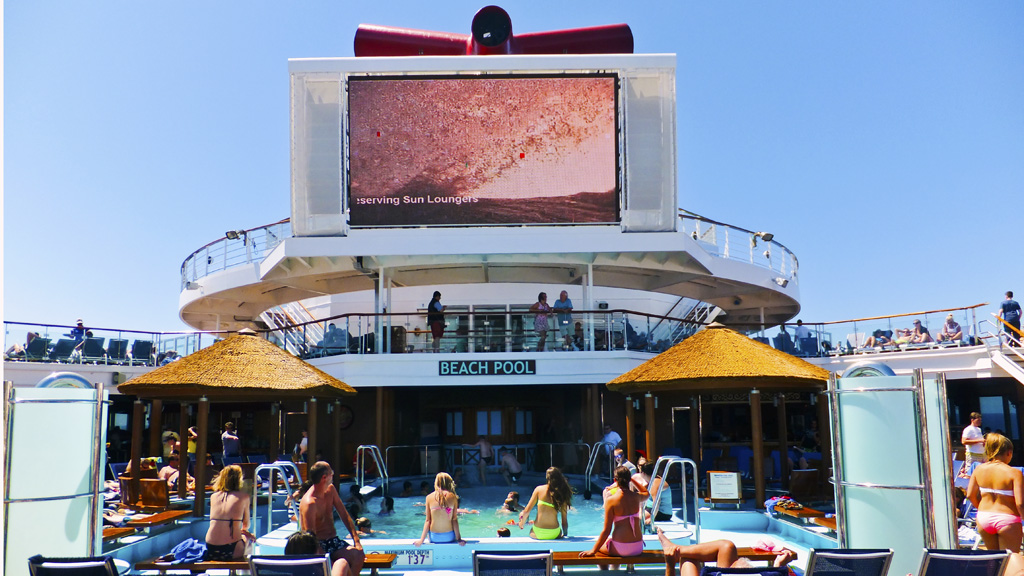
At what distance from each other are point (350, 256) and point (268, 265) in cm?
272

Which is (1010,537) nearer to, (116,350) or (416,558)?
(416,558)

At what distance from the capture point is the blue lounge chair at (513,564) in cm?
612

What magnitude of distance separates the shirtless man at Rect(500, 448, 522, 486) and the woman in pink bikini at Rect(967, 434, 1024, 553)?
11.3 m

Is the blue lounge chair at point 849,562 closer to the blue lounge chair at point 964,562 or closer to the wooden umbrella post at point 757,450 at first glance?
the blue lounge chair at point 964,562

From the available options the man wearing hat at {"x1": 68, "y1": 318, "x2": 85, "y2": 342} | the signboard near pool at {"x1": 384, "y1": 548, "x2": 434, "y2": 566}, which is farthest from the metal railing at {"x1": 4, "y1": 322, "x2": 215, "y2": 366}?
the signboard near pool at {"x1": 384, "y1": 548, "x2": 434, "y2": 566}

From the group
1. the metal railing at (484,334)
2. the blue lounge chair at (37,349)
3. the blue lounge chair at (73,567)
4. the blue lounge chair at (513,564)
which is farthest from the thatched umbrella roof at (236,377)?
the blue lounge chair at (37,349)

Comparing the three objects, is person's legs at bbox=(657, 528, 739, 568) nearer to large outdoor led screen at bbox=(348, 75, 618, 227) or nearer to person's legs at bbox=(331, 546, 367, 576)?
person's legs at bbox=(331, 546, 367, 576)

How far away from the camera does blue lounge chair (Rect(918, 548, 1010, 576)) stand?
6.07 m

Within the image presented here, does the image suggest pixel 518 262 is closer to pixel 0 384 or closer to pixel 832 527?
pixel 832 527

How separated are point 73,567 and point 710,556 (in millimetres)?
5057

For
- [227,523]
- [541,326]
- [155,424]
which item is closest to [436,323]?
[541,326]

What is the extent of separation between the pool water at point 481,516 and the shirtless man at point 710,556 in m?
4.14

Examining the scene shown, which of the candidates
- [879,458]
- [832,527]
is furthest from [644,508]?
[879,458]

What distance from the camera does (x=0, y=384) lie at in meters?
7.32
